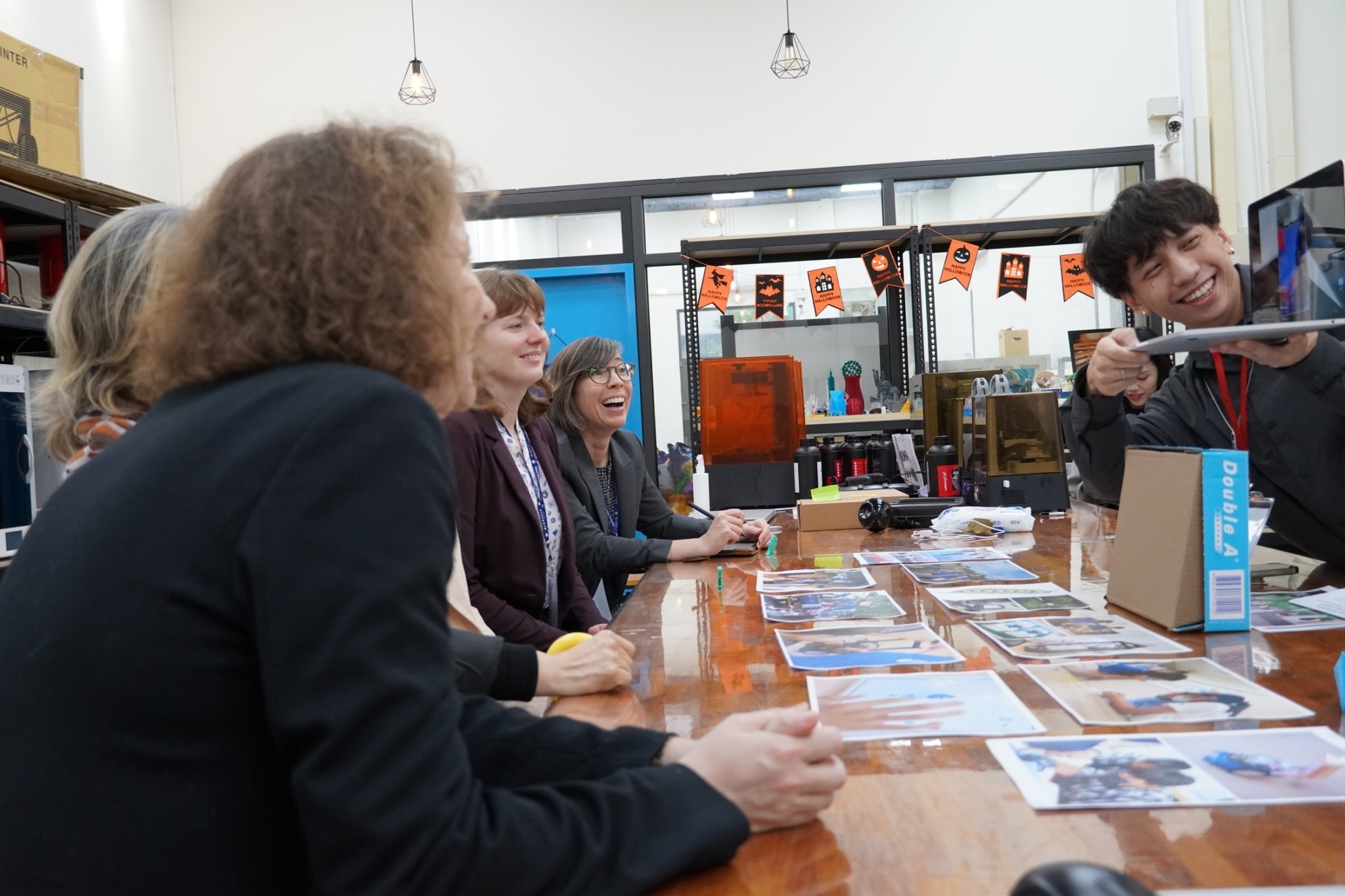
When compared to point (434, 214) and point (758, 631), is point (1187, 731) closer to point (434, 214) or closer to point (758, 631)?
point (758, 631)

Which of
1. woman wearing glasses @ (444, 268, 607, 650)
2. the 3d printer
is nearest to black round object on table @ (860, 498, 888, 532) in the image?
the 3d printer

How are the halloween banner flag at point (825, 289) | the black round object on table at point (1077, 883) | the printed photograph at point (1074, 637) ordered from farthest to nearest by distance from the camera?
1. the halloween banner flag at point (825, 289)
2. the printed photograph at point (1074, 637)
3. the black round object on table at point (1077, 883)

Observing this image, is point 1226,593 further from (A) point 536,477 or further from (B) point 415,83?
(B) point 415,83

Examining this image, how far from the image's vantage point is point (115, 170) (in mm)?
4969

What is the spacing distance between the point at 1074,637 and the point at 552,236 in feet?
15.4

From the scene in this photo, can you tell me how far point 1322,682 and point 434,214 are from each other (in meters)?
0.99

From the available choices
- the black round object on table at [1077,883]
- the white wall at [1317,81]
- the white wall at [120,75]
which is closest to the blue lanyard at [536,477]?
Result: the black round object on table at [1077,883]

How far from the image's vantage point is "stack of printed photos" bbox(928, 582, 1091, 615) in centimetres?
146

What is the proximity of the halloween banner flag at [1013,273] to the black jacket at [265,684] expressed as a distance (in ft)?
16.0

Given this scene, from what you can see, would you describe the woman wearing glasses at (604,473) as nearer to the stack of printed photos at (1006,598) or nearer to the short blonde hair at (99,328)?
the stack of printed photos at (1006,598)

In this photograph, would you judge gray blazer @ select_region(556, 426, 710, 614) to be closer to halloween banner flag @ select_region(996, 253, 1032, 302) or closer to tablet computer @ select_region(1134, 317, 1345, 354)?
tablet computer @ select_region(1134, 317, 1345, 354)

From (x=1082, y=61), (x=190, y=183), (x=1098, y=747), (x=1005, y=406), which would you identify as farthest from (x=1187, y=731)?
(x=190, y=183)

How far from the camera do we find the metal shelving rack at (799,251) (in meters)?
4.59

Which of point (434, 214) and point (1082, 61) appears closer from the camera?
point (434, 214)
